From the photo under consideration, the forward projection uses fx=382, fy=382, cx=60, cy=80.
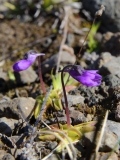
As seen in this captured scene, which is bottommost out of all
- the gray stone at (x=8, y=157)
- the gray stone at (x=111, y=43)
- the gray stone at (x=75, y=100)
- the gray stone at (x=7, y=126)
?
the gray stone at (x=8, y=157)

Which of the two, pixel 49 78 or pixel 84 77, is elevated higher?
pixel 84 77

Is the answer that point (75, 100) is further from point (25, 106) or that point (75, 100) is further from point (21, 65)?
point (21, 65)

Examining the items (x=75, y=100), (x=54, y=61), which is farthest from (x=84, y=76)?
(x=54, y=61)

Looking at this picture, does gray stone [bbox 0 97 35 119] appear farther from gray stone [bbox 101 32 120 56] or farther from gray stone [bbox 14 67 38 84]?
gray stone [bbox 101 32 120 56]

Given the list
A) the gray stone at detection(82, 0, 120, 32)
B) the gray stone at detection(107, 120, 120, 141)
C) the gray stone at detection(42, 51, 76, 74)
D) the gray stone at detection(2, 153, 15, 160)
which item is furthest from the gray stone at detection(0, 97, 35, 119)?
the gray stone at detection(82, 0, 120, 32)

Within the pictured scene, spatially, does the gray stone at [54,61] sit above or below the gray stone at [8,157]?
above

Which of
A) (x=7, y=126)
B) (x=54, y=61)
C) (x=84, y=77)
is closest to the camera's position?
(x=84, y=77)

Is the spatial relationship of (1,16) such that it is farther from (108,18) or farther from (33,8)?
(108,18)

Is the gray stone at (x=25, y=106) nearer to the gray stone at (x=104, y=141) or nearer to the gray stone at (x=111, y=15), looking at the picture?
the gray stone at (x=104, y=141)

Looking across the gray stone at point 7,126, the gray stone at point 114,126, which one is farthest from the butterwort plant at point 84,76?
the gray stone at point 7,126
